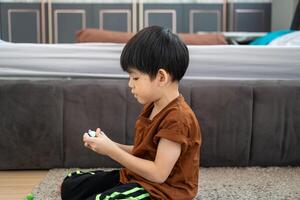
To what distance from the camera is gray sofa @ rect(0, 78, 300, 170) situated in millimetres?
1661

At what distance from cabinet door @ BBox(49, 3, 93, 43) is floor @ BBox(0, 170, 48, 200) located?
239cm

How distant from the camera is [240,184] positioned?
5.09 feet

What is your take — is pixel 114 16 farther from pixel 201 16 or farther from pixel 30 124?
pixel 30 124

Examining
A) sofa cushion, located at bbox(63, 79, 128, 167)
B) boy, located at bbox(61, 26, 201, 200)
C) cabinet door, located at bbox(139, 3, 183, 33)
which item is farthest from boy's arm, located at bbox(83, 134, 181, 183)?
cabinet door, located at bbox(139, 3, 183, 33)

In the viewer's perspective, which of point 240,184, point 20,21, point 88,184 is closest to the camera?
point 88,184

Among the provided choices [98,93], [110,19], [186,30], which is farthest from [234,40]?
[98,93]

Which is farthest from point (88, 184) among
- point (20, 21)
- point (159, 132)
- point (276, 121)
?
point (20, 21)

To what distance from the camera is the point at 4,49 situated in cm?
169

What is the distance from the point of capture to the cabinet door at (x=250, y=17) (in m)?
3.90

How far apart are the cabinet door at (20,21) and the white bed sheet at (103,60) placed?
230 centimetres

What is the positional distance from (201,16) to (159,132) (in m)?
3.07

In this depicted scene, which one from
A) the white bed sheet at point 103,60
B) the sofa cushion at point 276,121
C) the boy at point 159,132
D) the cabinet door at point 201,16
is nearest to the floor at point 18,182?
the white bed sheet at point 103,60

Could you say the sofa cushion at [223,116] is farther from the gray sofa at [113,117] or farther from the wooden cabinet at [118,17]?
the wooden cabinet at [118,17]

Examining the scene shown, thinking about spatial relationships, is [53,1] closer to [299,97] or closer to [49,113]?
[49,113]
